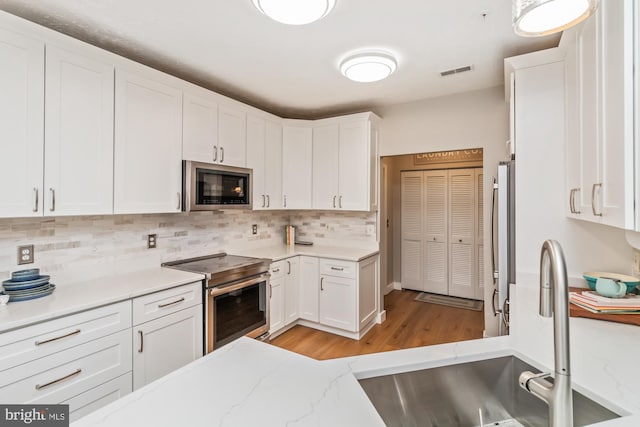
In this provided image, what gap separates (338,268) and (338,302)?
364 millimetres

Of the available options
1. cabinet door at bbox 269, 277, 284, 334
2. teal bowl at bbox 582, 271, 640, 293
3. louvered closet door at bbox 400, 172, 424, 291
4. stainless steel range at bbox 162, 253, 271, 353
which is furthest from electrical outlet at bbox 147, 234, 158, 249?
louvered closet door at bbox 400, 172, 424, 291

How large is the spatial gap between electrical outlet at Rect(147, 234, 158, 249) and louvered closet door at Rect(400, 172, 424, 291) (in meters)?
3.62

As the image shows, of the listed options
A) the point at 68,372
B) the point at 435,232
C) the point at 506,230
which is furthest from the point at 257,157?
the point at 435,232

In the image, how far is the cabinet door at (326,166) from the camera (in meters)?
3.46

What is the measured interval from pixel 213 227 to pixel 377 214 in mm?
1864

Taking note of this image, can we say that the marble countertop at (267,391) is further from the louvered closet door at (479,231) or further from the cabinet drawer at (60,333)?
the louvered closet door at (479,231)

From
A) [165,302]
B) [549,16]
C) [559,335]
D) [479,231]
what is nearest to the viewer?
[559,335]

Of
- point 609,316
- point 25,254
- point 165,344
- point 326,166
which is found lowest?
point 165,344

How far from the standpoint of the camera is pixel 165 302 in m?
1.98

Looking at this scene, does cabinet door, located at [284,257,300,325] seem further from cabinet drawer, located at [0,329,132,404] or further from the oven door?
cabinet drawer, located at [0,329,132,404]

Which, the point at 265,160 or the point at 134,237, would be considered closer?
the point at 134,237

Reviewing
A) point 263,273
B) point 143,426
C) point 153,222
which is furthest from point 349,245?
point 143,426

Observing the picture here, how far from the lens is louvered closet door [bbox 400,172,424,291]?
4711 millimetres

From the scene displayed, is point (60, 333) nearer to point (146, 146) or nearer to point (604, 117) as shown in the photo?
point (146, 146)
